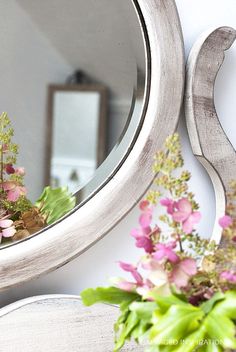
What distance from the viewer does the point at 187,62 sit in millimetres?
800

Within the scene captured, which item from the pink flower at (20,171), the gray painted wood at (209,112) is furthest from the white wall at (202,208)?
the pink flower at (20,171)

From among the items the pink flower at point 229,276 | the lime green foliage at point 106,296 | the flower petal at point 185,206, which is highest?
the flower petal at point 185,206

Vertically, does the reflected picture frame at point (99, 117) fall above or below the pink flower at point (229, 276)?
above

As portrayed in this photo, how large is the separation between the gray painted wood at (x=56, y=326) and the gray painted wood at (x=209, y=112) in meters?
0.19

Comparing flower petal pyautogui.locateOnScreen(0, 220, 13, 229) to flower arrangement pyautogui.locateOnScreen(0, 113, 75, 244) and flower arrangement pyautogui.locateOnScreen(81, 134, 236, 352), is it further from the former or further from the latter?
flower arrangement pyautogui.locateOnScreen(81, 134, 236, 352)

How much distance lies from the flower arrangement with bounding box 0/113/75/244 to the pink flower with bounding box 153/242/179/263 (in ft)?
0.68

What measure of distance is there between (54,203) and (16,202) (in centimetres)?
5

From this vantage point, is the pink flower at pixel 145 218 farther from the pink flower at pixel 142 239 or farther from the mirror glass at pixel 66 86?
the mirror glass at pixel 66 86

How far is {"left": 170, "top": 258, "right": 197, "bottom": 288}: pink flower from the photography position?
0.59 m

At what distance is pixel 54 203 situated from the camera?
2.47ft

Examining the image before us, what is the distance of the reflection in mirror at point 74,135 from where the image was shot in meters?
0.75

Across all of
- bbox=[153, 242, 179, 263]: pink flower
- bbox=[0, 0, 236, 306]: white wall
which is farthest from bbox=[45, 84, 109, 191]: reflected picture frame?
bbox=[153, 242, 179, 263]: pink flower

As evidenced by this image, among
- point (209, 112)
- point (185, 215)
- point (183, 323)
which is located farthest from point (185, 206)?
point (209, 112)

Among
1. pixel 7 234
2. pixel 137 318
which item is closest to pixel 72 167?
pixel 7 234
